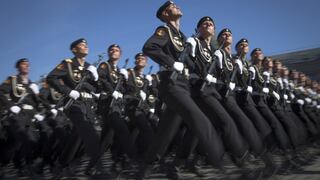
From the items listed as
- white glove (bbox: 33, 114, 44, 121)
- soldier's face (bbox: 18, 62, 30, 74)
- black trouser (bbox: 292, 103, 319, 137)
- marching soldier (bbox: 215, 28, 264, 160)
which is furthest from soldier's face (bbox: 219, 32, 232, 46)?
white glove (bbox: 33, 114, 44, 121)

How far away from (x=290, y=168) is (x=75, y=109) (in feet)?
9.80

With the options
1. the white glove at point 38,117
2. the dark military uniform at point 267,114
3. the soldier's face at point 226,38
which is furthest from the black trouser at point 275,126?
the white glove at point 38,117

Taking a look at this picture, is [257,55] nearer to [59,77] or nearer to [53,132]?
[59,77]

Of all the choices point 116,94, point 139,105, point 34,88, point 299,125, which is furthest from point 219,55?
point 34,88

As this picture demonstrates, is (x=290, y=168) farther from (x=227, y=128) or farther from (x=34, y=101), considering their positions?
(x=34, y=101)

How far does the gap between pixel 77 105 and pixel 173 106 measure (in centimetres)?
173

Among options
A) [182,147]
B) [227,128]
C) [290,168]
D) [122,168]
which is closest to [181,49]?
[227,128]

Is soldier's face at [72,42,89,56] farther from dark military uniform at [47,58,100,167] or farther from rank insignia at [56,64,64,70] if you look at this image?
rank insignia at [56,64,64,70]

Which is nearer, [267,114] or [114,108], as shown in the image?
[267,114]

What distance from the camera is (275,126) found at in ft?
17.6

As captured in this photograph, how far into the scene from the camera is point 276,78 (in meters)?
6.79

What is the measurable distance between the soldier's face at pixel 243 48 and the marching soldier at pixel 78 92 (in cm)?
213

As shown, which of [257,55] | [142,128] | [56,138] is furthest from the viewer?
[56,138]

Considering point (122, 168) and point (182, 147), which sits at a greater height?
point (182, 147)
